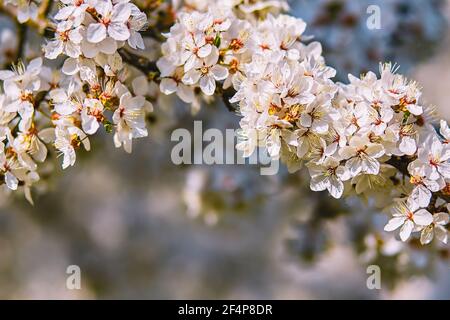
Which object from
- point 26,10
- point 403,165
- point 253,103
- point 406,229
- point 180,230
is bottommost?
point 406,229

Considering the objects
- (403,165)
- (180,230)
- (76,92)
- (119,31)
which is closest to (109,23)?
(119,31)

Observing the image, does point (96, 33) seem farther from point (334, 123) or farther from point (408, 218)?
point (408, 218)

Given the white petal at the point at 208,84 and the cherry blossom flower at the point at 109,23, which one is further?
the white petal at the point at 208,84

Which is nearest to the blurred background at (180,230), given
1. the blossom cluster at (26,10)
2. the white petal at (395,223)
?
the blossom cluster at (26,10)

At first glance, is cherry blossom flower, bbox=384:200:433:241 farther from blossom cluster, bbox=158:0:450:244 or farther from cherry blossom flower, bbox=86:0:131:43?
cherry blossom flower, bbox=86:0:131:43

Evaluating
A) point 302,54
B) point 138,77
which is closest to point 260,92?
point 302,54

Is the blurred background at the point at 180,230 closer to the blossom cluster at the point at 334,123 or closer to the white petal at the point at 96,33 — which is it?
the blossom cluster at the point at 334,123
